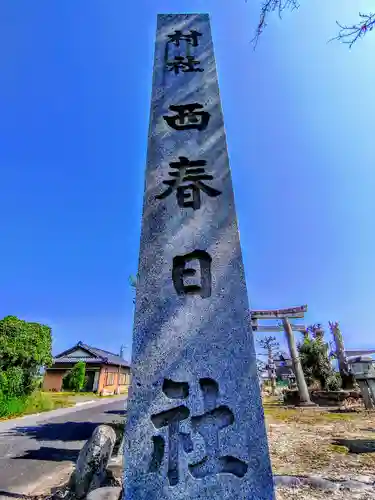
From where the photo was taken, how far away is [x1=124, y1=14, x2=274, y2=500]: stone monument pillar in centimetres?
160

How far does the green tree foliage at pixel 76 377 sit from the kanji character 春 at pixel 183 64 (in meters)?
28.9

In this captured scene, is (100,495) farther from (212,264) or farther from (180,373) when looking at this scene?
(212,264)

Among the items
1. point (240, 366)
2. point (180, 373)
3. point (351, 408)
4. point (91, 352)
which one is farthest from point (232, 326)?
point (91, 352)

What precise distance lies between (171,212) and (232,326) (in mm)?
1004

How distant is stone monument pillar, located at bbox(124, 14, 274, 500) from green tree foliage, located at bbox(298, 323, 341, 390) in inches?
595

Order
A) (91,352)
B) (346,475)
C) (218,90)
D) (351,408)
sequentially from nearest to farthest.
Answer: (218,90)
(346,475)
(351,408)
(91,352)

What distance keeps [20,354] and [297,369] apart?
41.4 ft

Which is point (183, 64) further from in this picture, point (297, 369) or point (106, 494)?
point (297, 369)

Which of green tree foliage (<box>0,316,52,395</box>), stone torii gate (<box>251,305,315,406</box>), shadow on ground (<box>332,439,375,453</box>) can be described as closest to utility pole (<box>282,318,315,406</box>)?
stone torii gate (<box>251,305,315,406</box>)

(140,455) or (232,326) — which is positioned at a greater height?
(232,326)

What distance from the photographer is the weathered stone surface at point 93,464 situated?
3969 mm

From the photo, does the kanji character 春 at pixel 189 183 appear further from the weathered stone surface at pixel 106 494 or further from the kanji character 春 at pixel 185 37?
the weathered stone surface at pixel 106 494

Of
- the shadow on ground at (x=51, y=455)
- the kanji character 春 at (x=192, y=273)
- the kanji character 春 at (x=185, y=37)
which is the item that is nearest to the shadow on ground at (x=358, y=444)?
the kanji character 春 at (x=192, y=273)

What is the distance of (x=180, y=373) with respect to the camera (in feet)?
6.00
